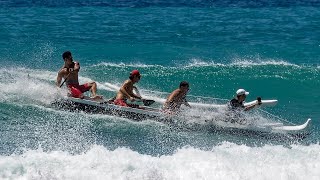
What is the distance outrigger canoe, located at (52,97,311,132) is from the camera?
1784 centimetres

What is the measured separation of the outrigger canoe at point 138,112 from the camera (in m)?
17.8

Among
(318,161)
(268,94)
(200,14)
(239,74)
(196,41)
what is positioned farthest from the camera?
(200,14)

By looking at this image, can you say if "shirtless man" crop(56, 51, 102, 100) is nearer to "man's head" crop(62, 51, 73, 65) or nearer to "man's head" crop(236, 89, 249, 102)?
"man's head" crop(62, 51, 73, 65)

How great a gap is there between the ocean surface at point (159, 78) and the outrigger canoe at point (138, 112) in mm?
186

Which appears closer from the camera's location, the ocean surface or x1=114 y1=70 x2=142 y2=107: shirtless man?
the ocean surface

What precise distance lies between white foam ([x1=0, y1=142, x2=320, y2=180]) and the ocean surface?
25mm

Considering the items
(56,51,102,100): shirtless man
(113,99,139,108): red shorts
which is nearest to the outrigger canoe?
(113,99,139,108): red shorts

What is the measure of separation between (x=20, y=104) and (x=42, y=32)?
12.3 meters

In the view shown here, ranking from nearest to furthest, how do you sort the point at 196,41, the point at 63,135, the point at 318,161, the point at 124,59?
the point at 318,161
the point at 63,135
the point at 124,59
the point at 196,41

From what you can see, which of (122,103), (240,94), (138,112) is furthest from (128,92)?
(240,94)

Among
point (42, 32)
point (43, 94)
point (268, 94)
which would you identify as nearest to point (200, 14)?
point (42, 32)

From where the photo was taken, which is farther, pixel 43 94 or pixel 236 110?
pixel 43 94

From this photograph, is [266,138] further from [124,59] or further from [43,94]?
[124,59]

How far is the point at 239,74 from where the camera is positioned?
24984 mm
